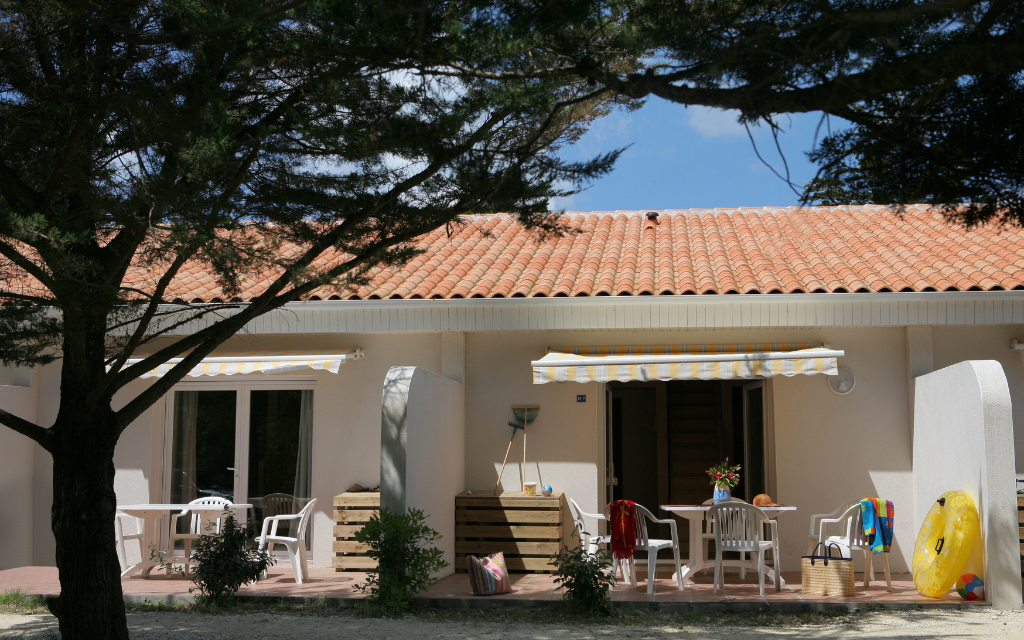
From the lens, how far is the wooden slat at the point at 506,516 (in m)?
12.6

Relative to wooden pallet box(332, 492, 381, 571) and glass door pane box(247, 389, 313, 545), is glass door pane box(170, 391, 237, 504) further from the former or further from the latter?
wooden pallet box(332, 492, 381, 571)

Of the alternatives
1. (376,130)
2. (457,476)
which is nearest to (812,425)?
(457,476)

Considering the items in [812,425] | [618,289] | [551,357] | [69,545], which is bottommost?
[69,545]

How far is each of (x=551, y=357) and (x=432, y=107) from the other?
20.2 ft

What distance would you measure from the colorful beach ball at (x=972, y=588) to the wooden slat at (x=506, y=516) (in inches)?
201

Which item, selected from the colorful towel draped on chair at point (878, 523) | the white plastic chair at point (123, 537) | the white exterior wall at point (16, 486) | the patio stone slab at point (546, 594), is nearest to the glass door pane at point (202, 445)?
the white plastic chair at point (123, 537)

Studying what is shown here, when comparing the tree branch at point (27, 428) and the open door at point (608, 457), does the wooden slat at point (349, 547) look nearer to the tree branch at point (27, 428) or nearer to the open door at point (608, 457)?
the open door at point (608, 457)

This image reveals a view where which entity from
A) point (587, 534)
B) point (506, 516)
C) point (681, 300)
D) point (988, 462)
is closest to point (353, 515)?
point (506, 516)

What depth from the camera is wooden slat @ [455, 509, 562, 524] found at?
41.3ft

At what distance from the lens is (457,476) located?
13.1m

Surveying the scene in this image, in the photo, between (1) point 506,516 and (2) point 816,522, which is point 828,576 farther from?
(1) point 506,516

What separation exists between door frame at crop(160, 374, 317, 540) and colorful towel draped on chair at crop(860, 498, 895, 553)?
7986mm

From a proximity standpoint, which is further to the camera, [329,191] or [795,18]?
[329,191]

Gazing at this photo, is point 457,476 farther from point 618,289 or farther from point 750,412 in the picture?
point 750,412
